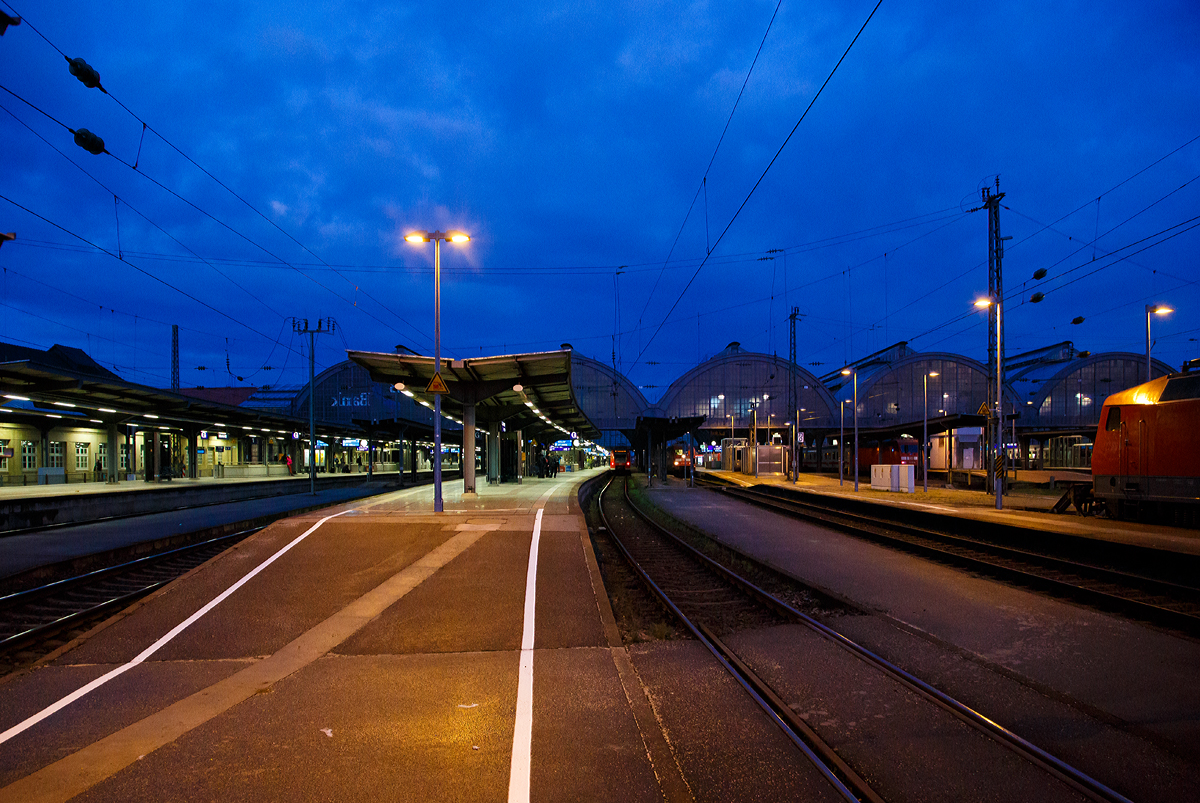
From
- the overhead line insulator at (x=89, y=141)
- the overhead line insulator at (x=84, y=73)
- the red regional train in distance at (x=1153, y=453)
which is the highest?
the overhead line insulator at (x=84, y=73)

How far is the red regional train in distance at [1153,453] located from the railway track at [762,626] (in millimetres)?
11093

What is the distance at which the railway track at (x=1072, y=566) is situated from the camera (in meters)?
8.33

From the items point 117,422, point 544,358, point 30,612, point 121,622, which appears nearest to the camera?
point 121,622

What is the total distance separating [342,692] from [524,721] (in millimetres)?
1719

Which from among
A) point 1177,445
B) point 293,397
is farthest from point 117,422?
point 293,397

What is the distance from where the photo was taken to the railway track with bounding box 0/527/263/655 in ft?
25.5

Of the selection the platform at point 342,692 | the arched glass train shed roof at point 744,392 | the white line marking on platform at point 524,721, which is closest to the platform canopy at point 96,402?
the platform at point 342,692

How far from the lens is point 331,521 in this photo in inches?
500

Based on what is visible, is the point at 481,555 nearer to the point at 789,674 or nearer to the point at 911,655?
the point at 789,674

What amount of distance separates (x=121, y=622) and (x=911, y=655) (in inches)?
344

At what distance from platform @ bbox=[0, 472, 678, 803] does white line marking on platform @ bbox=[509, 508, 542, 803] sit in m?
0.02

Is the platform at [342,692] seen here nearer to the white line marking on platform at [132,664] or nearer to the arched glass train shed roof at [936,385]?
the white line marking on platform at [132,664]

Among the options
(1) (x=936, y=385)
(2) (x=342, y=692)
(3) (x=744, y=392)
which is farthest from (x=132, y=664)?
(1) (x=936, y=385)

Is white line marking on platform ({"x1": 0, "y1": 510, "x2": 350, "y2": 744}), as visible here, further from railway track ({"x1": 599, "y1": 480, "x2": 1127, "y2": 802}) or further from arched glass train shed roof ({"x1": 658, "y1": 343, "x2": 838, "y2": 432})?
arched glass train shed roof ({"x1": 658, "y1": 343, "x2": 838, "y2": 432})
